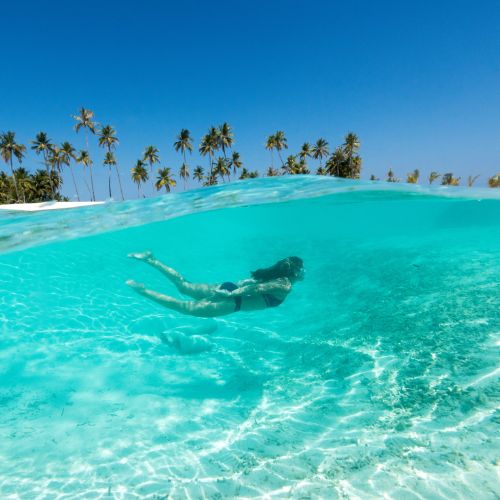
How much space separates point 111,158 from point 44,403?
6134 cm

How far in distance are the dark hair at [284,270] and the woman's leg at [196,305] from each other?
1.04 m

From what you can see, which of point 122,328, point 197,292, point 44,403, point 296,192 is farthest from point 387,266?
point 44,403

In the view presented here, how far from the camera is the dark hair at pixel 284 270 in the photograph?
22.7 feet

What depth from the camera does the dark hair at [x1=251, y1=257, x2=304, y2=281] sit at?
6910 millimetres

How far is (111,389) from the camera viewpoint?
18.2ft

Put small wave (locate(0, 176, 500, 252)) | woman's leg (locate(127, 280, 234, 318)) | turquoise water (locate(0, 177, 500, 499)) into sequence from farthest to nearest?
small wave (locate(0, 176, 500, 252))
woman's leg (locate(127, 280, 234, 318))
turquoise water (locate(0, 177, 500, 499))

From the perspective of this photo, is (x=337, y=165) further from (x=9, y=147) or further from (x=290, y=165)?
(x=9, y=147)

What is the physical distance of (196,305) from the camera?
6.34 meters

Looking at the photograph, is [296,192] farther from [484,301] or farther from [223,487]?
[223,487]

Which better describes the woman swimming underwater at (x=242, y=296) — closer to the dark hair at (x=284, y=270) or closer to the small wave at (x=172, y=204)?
the dark hair at (x=284, y=270)

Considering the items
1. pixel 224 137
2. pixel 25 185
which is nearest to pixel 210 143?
pixel 224 137

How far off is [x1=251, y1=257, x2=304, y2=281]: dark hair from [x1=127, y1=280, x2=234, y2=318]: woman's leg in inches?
41.0

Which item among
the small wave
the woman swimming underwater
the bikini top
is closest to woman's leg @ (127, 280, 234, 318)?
the woman swimming underwater

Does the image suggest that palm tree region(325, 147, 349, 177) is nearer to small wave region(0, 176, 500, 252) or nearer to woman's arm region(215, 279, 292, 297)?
small wave region(0, 176, 500, 252)
